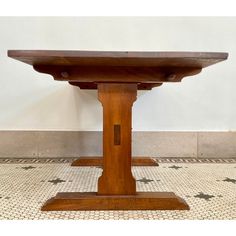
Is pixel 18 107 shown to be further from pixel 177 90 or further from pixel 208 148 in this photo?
pixel 208 148

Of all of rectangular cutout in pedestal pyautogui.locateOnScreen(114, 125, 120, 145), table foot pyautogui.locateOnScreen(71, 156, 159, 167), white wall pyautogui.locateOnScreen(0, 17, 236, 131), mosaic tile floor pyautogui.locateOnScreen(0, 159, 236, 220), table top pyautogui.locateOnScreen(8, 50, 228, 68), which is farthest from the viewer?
white wall pyautogui.locateOnScreen(0, 17, 236, 131)

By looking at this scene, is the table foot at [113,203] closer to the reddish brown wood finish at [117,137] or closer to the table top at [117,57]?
the reddish brown wood finish at [117,137]

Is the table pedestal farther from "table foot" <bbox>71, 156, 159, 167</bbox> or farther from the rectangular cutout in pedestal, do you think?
"table foot" <bbox>71, 156, 159, 167</bbox>

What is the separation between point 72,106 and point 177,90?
2.69 ft

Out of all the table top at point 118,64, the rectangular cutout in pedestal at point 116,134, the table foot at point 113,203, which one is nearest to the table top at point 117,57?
the table top at point 118,64

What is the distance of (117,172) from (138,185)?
37cm

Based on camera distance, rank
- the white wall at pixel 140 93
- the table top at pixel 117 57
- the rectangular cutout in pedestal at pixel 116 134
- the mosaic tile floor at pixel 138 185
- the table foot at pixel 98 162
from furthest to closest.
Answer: the white wall at pixel 140 93 → the table foot at pixel 98 162 → the rectangular cutout in pedestal at pixel 116 134 → the mosaic tile floor at pixel 138 185 → the table top at pixel 117 57

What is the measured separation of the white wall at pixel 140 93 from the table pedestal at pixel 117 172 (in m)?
1.09

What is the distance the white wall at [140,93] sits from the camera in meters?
2.52

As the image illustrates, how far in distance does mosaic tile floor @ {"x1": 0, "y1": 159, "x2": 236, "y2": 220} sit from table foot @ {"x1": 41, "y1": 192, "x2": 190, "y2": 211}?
0.10 ft

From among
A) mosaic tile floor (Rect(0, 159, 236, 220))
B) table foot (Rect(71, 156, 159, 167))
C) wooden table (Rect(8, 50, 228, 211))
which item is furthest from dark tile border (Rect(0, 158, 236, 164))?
wooden table (Rect(8, 50, 228, 211))

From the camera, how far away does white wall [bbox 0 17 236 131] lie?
2516mm

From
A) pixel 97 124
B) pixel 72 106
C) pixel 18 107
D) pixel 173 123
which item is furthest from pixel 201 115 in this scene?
pixel 18 107

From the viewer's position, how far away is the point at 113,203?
1429mm
